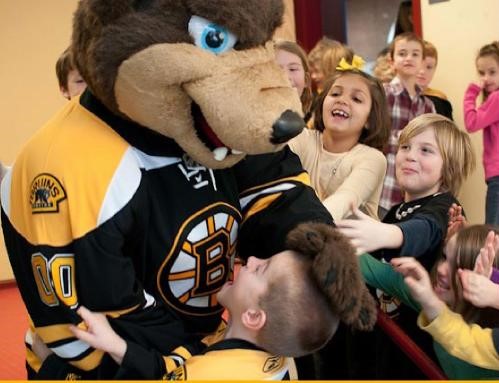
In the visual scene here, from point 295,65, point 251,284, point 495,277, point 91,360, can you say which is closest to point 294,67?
point 295,65

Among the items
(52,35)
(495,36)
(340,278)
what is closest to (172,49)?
(340,278)

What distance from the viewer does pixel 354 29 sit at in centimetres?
722

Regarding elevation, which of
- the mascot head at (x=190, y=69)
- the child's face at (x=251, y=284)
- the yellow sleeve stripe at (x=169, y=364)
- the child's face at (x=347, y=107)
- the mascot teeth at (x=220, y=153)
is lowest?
the yellow sleeve stripe at (x=169, y=364)

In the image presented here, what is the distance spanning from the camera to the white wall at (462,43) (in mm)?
3649

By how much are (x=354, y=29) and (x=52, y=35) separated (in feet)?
13.1

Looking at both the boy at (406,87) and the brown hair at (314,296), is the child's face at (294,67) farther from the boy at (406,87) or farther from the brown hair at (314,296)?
the brown hair at (314,296)

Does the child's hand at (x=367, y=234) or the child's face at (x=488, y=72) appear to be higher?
the child's hand at (x=367, y=234)

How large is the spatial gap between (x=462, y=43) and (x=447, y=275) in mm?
2614

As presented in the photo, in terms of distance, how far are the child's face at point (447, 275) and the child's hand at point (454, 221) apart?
0.04 meters

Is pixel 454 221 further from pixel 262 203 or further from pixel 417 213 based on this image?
pixel 262 203

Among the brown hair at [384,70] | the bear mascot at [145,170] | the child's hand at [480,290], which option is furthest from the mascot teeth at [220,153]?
the brown hair at [384,70]

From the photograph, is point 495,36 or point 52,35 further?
point 52,35

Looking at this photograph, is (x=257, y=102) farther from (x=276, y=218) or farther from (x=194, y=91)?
(x=276, y=218)

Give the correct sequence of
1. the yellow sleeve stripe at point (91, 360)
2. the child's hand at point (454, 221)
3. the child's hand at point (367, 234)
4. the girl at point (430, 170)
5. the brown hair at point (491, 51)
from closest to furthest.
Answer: the yellow sleeve stripe at point (91, 360) < the child's hand at point (367, 234) < the child's hand at point (454, 221) < the girl at point (430, 170) < the brown hair at point (491, 51)
